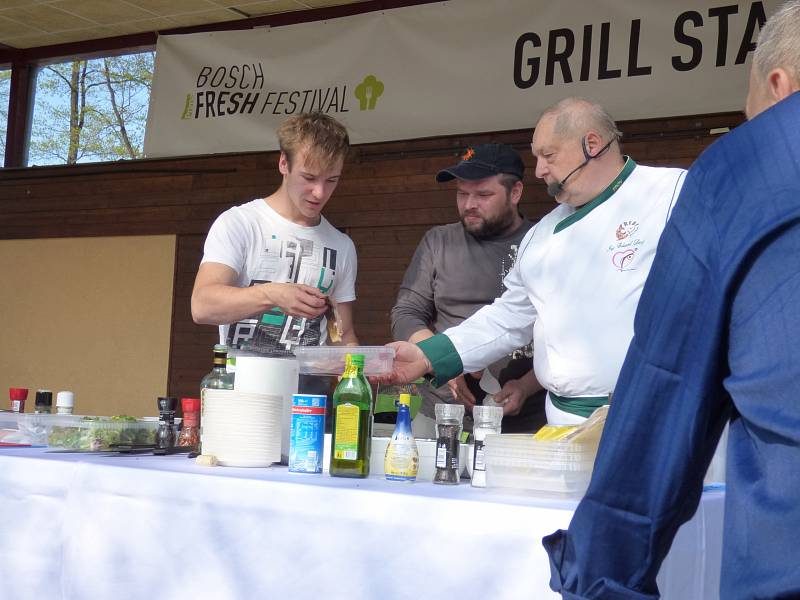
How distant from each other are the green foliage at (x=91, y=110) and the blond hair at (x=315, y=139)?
394cm

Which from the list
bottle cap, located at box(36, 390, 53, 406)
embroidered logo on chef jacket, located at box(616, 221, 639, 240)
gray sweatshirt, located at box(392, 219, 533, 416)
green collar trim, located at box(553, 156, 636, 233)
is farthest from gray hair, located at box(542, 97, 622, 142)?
bottle cap, located at box(36, 390, 53, 406)

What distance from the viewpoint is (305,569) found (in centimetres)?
165

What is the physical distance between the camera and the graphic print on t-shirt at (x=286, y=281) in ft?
8.94

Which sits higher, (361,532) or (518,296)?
(518,296)

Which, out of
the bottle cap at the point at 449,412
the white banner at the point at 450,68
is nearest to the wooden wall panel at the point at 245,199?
the white banner at the point at 450,68

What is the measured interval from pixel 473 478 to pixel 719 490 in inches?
17.7

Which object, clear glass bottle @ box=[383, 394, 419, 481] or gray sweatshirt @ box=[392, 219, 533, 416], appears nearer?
clear glass bottle @ box=[383, 394, 419, 481]

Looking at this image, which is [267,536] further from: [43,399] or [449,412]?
[43,399]

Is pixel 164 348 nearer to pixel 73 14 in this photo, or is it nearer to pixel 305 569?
pixel 73 14

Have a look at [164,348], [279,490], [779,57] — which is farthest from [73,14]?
[779,57]

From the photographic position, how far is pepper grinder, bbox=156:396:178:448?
2346 millimetres

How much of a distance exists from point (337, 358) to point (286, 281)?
72cm

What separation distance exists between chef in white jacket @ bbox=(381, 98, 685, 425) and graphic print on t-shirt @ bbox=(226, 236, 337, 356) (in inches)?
19.2

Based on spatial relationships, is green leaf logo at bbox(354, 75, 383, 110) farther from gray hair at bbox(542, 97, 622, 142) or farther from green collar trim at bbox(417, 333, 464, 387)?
green collar trim at bbox(417, 333, 464, 387)
